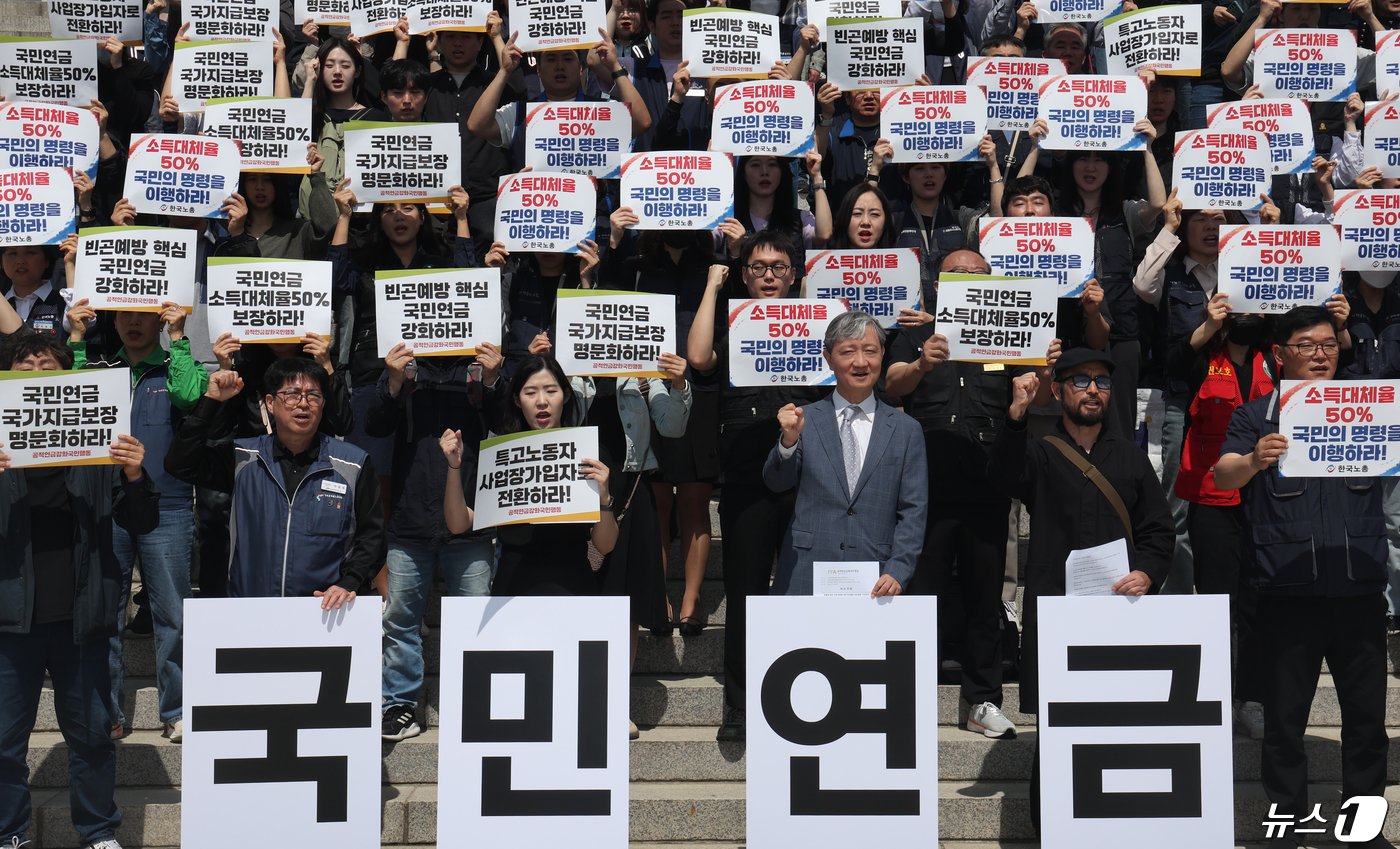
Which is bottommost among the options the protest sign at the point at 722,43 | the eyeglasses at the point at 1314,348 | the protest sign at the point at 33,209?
the eyeglasses at the point at 1314,348

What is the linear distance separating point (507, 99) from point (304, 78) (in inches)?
61.0

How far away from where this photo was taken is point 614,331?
8492 mm

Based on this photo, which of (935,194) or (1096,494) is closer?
(1096,494)

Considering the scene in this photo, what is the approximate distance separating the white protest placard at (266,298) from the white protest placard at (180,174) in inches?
45.3

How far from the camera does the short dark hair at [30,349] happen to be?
7.63 m

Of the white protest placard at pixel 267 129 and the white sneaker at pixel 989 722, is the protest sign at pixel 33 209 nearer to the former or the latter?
the white protest placard at pixel 267 129

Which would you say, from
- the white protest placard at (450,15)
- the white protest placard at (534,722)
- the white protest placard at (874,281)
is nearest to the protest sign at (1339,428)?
the white protest placard at (874,281)

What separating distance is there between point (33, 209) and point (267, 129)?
146 cm

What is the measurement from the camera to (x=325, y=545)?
755cm

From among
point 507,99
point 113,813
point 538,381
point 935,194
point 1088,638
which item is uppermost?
point 507,99

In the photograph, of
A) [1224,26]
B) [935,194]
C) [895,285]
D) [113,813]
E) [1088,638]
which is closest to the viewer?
[1088,638]

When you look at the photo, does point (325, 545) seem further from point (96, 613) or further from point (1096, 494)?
point (1096, 494)

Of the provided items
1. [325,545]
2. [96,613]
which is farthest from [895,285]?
[96,613]

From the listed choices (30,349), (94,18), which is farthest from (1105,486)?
(94,18)
